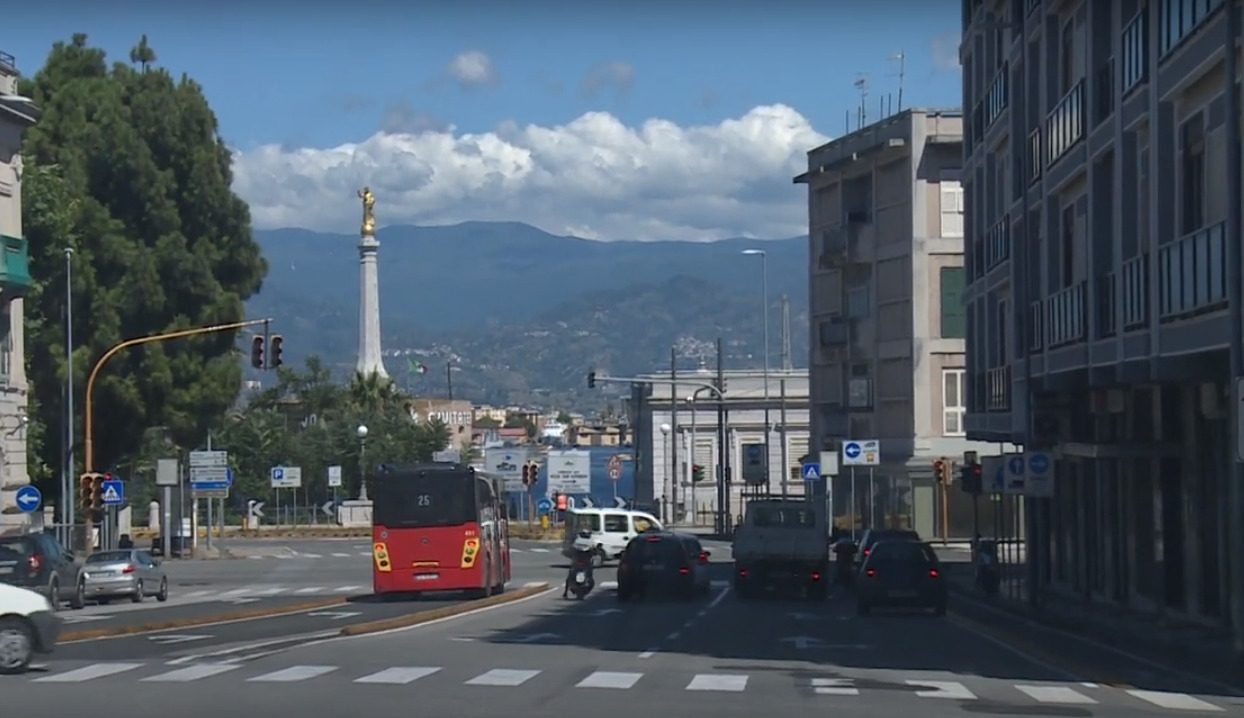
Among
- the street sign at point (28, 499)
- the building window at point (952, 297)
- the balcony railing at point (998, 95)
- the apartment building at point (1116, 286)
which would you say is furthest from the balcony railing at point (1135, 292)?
the building window at point (952, 297)

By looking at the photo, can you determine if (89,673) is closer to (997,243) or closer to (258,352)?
(258,352)

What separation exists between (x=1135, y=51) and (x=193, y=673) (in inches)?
762

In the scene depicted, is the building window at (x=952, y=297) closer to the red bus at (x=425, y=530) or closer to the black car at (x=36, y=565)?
the red bus at (x=425, y=530)

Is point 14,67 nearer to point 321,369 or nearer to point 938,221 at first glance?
point 938,221

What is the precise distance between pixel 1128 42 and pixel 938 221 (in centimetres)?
4216

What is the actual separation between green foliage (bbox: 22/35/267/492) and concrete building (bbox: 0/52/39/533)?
4.50m

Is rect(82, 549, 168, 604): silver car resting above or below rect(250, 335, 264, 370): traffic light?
below

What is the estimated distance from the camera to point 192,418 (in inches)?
2613

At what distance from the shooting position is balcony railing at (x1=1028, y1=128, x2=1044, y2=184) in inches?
1690

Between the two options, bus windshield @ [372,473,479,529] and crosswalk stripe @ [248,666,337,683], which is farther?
bus windshield @ [372,473,479,529]

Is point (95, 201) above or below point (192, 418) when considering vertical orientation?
above

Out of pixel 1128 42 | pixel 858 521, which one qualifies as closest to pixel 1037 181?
pixel 1128 42

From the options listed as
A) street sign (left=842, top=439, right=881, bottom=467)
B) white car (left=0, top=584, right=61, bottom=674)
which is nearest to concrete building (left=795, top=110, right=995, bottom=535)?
street sign (left=842, top=439, right=881, bottom=467)

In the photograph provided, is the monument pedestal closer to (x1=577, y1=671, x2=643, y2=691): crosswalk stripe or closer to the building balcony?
the building balcony
